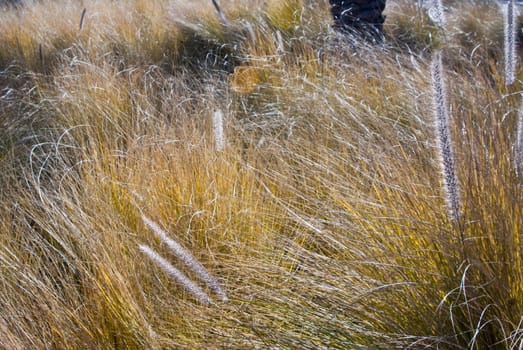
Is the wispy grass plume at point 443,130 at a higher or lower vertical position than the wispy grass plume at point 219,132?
higher

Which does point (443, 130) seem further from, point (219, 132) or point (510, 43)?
point (219, 132)

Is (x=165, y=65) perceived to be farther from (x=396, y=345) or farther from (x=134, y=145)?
(x=396, y=345)

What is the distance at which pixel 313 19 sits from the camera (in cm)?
623

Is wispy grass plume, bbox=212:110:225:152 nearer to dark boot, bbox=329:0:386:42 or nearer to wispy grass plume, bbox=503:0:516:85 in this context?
wispy grass plume, bbox=503:0:516:85

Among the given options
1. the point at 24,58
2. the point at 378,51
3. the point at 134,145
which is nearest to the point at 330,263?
the point at 134,145

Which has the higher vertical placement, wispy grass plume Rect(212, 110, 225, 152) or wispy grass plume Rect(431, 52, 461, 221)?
wispy grass plume Rect(431, 52, 461, 221)

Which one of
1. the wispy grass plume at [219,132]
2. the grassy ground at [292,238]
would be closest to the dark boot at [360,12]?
the grassy ground at [292,238]

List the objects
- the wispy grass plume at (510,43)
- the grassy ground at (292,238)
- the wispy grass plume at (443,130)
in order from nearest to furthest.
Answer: the wispy grass plume at (443,130) → the grassy ground at (292,238) → the wispy grass plume at (510,43)

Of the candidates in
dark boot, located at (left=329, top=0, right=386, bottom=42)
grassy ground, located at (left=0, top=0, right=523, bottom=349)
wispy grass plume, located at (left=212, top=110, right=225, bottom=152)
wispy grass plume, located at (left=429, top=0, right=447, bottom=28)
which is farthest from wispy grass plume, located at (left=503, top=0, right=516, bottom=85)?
dark boot, located at (left=329, top=0, right=386, bottom=42)

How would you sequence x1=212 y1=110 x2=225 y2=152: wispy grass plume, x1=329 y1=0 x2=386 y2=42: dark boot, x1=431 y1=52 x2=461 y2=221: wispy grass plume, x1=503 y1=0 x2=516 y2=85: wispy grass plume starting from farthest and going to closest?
x1=329 y1=0 x2=386 y2=42: dark boot < x1=212 y1=110 x2=225 y2=152: wispy grass plume < x1=503 y1=0 x2=516 y2=85: wispy grass plume < x1=431 y1=52 x2=461 y2=221: wispy grass plume

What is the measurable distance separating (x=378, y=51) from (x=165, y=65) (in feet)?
6.83

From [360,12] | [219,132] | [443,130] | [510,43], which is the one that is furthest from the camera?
[360,12]

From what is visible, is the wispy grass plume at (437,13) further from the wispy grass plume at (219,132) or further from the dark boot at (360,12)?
the dark boot at (360,12)

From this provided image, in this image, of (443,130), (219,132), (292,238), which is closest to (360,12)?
(219,132)
